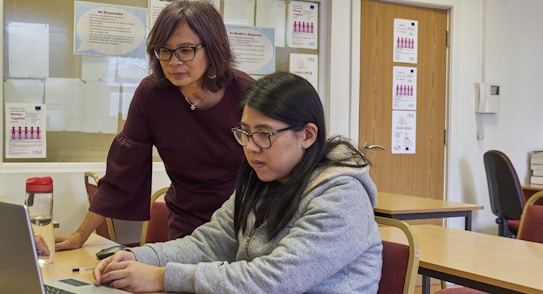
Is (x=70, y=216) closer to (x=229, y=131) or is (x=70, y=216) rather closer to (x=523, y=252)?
(x=229, y=131)

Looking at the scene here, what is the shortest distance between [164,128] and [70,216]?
70.1 inches

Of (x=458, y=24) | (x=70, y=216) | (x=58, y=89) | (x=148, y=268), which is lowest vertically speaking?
(x=70, y=216)

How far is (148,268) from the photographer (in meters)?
1.24

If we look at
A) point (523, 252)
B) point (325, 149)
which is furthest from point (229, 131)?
point (523, 252)

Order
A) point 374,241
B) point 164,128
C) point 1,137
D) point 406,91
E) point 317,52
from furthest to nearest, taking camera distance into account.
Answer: point 406,91
point 317,52
point 1,137
point 164,128
point 374,241

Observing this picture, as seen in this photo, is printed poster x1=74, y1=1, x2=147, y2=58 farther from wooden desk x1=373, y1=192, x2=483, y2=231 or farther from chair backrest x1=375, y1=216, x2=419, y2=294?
chair backrest x1=375, y1=216, x2=419, y2=294

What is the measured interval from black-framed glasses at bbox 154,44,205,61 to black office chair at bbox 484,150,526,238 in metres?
3.16

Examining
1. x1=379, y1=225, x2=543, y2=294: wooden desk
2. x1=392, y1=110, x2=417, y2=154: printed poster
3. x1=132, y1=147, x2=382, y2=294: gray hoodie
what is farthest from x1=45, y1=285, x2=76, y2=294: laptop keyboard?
x1=392, y1=110, x2=417, y2=154: printed poster

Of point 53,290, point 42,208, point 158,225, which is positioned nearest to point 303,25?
point 158,225

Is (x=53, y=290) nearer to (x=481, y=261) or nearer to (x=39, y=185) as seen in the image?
(x=39, y=185)

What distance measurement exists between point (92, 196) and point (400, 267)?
1.88 metres

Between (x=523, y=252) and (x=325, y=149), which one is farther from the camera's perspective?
(x=523, y=252)

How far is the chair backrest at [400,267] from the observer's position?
127 cm

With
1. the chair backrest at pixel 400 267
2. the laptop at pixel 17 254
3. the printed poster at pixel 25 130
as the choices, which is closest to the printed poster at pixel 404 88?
the printed poster at pixel 25 130
